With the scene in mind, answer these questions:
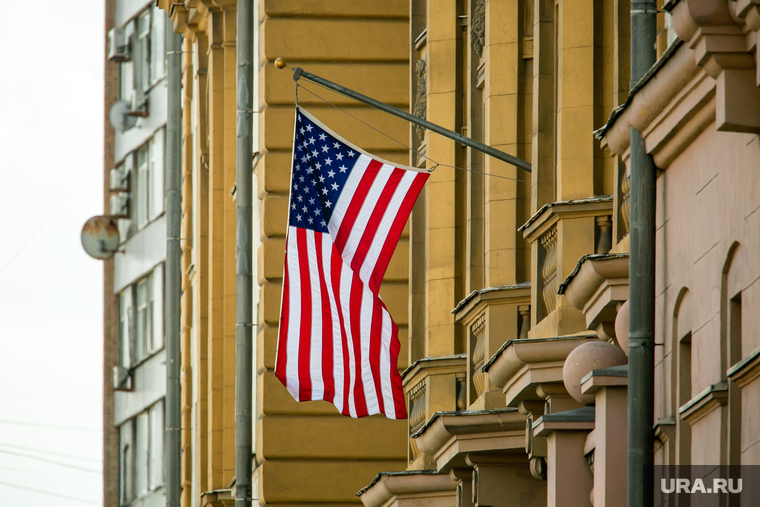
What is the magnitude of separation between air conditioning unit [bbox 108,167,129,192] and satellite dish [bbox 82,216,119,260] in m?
0.83

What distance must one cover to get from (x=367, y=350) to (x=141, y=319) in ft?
93.4

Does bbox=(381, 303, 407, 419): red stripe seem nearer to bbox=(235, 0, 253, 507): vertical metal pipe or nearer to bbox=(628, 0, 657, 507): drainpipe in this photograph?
bbox=(235, 0, 253, 507): vertical metal pipe

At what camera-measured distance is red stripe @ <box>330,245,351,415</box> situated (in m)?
18.2

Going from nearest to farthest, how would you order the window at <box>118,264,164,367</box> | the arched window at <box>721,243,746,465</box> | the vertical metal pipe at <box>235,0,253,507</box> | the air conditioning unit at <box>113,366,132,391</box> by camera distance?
1. the arched window at <box>721,243,746,465</box>
2. the vertical metal pipe at <box>235,0,253,507</box>
3. the window at <box>118,264,164,367</box>
4. the air conditioning unit at <box>113,366,132,391</box>

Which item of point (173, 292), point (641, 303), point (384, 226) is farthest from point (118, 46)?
point (641, 303)

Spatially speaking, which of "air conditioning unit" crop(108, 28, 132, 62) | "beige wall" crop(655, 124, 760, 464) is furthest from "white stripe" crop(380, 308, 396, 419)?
"air conditioning unit" crop(108, 28, 132, 62)

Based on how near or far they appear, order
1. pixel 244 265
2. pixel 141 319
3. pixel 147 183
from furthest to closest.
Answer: pixel 141 319 → pixel 147 183 → pixel 244 265

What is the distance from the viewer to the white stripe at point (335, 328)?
1816cm

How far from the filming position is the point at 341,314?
60.0 ft

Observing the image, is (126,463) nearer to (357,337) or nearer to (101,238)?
(101,238)

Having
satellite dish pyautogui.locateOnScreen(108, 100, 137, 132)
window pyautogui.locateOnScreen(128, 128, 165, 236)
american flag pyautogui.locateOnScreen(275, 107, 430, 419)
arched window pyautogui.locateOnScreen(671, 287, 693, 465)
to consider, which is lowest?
arched window pyautogui.locateOnScreen(671, 287, 693, 465)

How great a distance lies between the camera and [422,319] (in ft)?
71.4

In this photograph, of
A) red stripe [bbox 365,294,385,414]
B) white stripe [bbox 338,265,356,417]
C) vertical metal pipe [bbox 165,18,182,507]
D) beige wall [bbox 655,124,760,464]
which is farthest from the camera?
vertical metal pipe [bbox 165,18,182,507]

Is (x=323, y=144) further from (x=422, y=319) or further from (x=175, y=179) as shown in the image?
(x=175, y=179)
